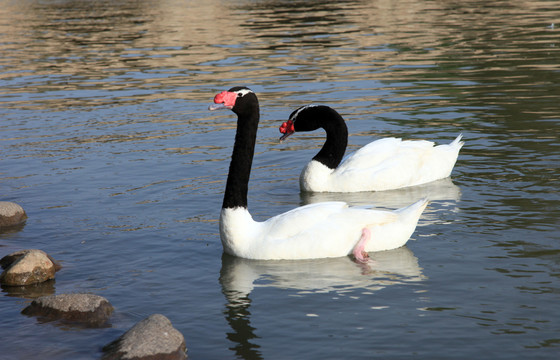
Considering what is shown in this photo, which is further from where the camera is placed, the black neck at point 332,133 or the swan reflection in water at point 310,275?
the black neck at point 332,133

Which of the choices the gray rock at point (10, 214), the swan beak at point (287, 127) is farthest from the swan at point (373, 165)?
the gray rock at point (10, 214)

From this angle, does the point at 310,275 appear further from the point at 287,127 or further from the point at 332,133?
the point at 287,127

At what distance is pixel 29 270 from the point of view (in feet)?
30.4

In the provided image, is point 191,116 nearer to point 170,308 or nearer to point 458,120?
point 458,120

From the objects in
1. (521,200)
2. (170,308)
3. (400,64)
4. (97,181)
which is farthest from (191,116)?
(170,308)

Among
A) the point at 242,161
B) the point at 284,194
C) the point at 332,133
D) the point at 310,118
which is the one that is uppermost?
the point at 242,161

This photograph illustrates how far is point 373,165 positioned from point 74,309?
624 centimetres

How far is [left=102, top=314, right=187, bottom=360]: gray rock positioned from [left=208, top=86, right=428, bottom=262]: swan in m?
2.34

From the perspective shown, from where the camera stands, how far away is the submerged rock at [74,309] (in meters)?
8.09

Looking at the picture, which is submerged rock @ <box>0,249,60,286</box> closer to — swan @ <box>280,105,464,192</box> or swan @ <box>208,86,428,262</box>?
swan @ <box>208,86,428,262</box>

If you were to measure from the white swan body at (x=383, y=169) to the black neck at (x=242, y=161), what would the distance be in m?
3.14

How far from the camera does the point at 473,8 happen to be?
133ft

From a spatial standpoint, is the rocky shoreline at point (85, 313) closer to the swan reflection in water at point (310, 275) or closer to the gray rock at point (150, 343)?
the gray rock at point (150, 343)

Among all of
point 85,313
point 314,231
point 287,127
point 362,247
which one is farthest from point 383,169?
point 85,313
